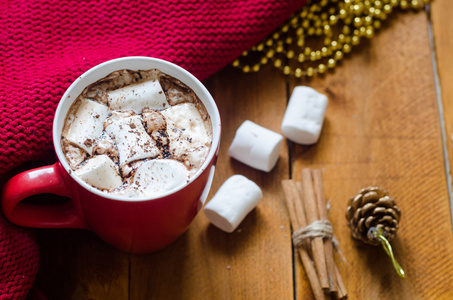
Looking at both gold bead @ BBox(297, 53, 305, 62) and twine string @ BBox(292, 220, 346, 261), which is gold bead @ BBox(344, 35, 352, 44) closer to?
gold bead @ BBox(297, 53, 305, 62)

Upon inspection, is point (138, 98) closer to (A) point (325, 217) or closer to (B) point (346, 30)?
(A) point (325, 217)

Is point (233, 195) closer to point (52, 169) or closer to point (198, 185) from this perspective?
point (198, 185)

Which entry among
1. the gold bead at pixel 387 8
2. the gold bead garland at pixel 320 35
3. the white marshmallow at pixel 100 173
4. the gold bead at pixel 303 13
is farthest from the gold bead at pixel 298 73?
the white marshmallow at pixel 100 173

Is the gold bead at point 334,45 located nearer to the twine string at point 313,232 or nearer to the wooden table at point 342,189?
the wooden table at point 342,189

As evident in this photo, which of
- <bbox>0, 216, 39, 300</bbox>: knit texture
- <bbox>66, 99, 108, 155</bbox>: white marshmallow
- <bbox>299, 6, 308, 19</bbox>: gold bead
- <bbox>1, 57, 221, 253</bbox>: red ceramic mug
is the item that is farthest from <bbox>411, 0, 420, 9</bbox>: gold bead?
<bbox>0, 216, 39, 300</bbox>: knit texture

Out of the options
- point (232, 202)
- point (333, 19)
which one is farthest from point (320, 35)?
point (232, 202)
